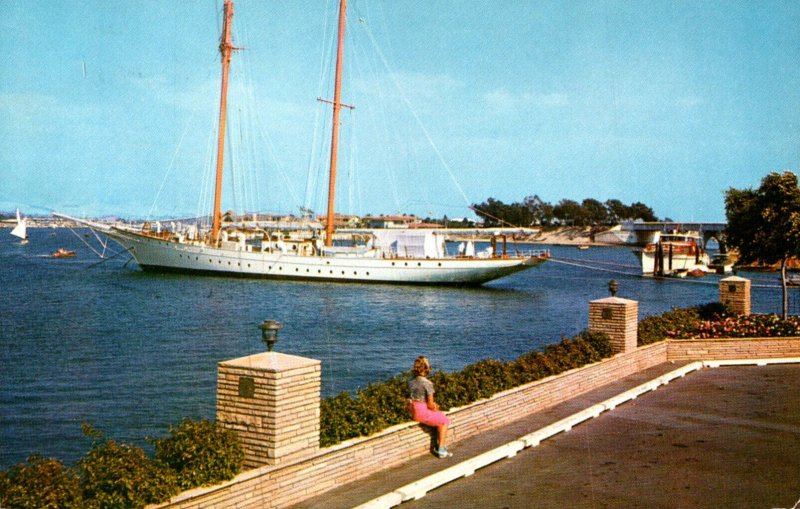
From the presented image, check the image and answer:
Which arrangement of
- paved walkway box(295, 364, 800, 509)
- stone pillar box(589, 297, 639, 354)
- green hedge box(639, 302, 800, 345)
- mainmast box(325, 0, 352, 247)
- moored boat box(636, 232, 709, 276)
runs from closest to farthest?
paved walkway box(295, 364, 800, 509) < stone pillar box(589, 297, 639, 354) < green hedge box(639, 302, 800, 345) < mainmast box(325, 0, 352, 247) < moored boat box(636, 232, 709, 276)

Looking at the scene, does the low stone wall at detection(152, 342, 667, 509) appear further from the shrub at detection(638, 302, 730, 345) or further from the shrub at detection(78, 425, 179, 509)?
the shrub at detection(638, 302, 730, 345)

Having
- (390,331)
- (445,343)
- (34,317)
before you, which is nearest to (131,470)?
(445,343)

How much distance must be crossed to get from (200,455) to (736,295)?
58.5 feet

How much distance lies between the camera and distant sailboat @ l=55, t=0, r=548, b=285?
6353 cm

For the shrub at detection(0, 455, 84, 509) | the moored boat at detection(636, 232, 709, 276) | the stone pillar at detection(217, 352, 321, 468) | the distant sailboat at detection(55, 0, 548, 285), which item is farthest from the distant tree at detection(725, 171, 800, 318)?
the moored boat at detection(636, 232, 709, 276)

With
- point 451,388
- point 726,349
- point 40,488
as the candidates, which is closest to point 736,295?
point 726,349

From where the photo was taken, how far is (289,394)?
8227 millimetres

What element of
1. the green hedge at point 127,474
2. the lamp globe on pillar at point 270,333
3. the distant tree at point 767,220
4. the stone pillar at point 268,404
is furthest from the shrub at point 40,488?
the distant tree at point 767,220

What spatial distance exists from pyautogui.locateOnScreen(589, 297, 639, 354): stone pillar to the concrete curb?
100 cm

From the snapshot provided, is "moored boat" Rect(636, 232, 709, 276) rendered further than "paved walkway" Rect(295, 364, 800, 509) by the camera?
Yes

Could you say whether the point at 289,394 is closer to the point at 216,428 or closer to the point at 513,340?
the point at 216,428

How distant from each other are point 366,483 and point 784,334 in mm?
14231

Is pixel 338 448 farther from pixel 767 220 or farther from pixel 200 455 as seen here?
pixel 767 220

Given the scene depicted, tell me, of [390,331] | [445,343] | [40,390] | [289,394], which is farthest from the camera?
[390,331]
